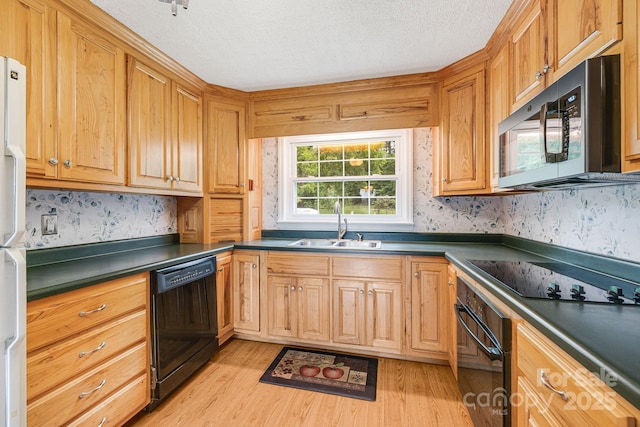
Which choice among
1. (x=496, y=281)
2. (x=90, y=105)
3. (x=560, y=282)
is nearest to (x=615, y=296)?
(x=560, y=282)

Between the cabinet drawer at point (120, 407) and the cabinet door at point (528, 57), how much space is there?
8.78 feet

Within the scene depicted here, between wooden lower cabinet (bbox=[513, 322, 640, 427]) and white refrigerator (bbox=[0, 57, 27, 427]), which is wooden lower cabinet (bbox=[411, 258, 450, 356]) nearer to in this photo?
wooden lower cabinet (bbox=[513, 322, 640, 427])

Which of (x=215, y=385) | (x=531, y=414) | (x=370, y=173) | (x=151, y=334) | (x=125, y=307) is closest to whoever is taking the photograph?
(x=531, y=414)

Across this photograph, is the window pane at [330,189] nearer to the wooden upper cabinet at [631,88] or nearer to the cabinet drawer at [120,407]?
the cabinet drawer at [120,407]

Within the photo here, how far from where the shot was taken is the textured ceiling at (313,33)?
5.37ft

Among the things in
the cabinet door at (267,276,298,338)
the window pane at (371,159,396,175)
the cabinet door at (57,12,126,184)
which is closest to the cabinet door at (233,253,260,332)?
the cabinet door at (267,276,298,338)

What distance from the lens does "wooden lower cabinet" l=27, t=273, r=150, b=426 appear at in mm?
1186

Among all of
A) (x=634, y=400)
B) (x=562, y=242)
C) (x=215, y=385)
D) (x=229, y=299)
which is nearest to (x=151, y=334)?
(x=215, y=385)

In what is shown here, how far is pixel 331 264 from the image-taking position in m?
2.41

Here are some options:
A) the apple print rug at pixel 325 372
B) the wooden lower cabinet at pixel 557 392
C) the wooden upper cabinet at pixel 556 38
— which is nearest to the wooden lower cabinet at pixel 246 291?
the apple print rug at pixel 325 372

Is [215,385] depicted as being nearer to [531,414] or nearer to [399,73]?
[531,414]

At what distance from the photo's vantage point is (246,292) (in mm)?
2605

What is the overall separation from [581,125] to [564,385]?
2.69ft

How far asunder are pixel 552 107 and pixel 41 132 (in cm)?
228
